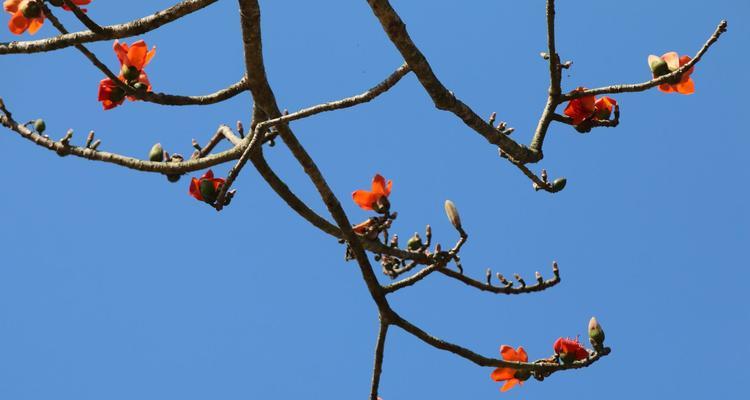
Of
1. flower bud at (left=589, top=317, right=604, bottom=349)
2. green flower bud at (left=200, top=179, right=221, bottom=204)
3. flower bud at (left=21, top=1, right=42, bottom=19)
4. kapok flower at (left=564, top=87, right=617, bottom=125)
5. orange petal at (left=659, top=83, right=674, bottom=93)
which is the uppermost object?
orange petal at (left=659, top=83, right=674, bottom=93)

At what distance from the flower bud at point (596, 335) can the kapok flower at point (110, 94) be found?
214 centimetres

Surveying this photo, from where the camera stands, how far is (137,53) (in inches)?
134

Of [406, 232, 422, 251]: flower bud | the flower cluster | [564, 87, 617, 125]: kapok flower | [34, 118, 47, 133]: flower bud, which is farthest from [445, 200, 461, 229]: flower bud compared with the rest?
[34, 118, 47, 133]: flower bud

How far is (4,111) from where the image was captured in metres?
3.42

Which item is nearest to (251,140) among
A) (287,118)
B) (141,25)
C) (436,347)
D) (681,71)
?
(287,118)

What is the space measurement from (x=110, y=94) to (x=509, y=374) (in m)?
2.03

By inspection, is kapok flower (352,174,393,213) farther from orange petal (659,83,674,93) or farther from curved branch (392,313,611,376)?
orange petal (659,83,674,93)

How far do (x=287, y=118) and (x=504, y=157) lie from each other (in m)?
0.97

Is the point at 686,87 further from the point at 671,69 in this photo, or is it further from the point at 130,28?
the point at 130,28

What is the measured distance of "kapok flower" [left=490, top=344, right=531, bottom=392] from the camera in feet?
12.2

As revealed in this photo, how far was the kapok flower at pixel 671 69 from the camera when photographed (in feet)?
11.2

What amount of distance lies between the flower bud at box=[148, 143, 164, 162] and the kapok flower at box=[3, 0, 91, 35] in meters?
0.62

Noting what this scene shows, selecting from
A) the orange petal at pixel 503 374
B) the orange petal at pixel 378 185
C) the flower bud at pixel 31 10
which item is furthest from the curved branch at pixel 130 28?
the orange petal at pixel 503 374

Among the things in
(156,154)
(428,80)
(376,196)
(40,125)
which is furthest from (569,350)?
(40,125)
